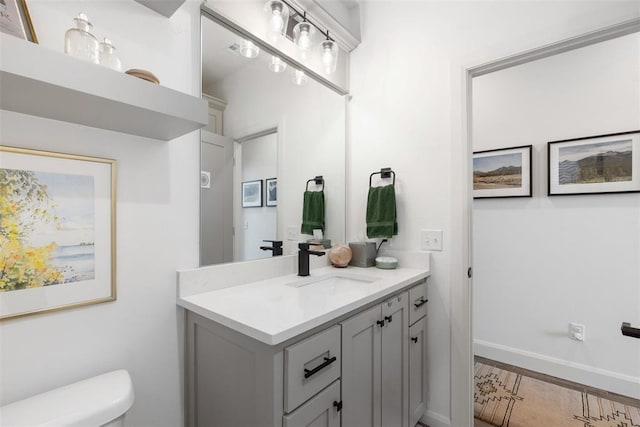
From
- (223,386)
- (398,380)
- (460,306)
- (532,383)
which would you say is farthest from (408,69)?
(532,383)

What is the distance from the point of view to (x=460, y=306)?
1654mm

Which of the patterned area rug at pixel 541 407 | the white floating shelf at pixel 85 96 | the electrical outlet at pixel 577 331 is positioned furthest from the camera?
the electrical outlet at pixel 577 331

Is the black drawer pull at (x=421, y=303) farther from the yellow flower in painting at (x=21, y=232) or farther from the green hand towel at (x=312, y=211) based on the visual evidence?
the yellow flower in painting at (x=21, y=232)

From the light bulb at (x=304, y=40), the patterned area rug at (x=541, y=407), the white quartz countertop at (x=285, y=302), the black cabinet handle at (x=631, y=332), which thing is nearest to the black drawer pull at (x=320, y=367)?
the white quartz countertop at (x=285, y=302)

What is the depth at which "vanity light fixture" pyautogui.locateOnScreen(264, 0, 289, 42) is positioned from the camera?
57.7 inches

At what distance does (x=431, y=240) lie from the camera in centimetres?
176

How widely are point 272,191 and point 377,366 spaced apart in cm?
101

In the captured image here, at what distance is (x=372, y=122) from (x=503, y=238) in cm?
151

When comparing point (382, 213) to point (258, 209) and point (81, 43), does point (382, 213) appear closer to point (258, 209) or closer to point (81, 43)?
point (258, 209)

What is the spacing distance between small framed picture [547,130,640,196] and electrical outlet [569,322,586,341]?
0.96 meters

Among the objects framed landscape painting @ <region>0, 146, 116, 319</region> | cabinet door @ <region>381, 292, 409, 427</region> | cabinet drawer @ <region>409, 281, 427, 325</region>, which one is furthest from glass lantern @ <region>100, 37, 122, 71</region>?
cabinet drawer @ <region>409, 281, 427, 325</region>

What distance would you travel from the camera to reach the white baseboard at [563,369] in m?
2.00

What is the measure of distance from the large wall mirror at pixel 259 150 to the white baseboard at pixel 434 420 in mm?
1167

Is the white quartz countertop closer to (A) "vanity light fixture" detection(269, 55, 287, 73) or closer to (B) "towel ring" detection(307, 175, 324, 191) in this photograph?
(B) "towel ring" detection(307, 175, 324, 191)
